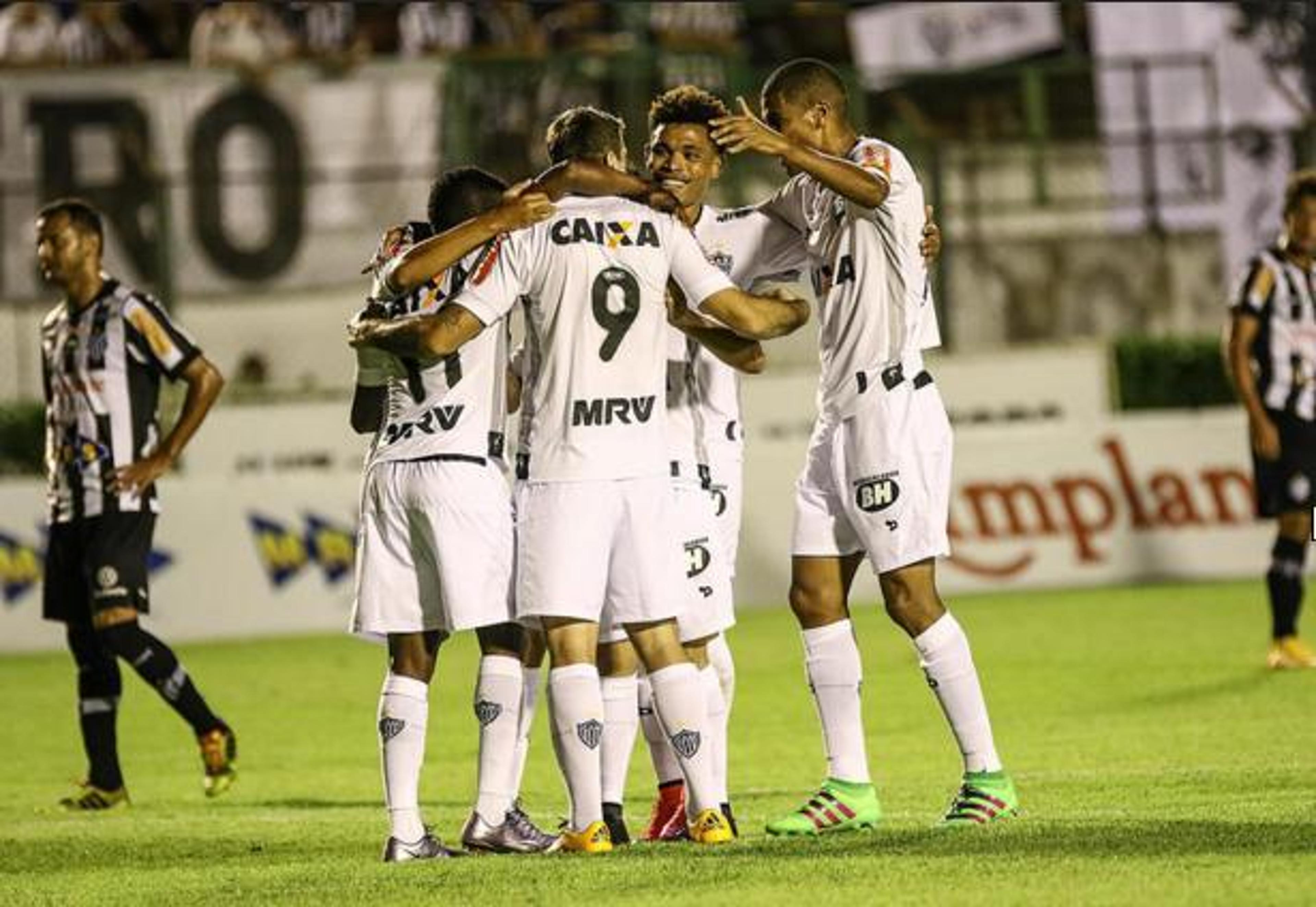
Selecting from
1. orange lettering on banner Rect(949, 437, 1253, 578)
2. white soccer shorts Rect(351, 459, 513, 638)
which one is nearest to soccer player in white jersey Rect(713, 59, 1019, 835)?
white soccer shorts Rect(351, 459, 513, 638)

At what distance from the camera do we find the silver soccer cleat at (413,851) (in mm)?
8023

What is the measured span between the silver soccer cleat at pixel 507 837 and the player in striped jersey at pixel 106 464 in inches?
99.0

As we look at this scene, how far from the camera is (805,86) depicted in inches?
334

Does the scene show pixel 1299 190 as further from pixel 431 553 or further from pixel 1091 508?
pixel 431 553

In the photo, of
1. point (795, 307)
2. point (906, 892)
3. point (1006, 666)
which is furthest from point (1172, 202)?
point (906, 892)

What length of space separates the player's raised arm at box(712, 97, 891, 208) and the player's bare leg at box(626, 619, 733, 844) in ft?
4.64

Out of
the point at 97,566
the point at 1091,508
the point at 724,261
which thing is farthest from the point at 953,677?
the point at 1091,508

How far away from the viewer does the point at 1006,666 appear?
1458 cm

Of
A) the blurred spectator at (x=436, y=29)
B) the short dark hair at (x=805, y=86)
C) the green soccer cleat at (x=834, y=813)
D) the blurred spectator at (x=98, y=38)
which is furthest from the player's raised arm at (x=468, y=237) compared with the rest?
the blurred spectator at (x=436, y=29)

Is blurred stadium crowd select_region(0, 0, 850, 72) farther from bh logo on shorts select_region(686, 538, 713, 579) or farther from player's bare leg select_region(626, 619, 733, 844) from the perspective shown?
player's bare leg select_region(626, 619, 733, 844)

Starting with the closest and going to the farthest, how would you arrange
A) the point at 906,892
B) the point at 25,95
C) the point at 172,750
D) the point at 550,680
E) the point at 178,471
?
the point at 906,892 < the point at 550,680 < the point at 172,750 < the point at 178,471 < the point at 25,95

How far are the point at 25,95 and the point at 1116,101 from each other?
344 inches

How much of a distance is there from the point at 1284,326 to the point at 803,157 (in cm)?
625

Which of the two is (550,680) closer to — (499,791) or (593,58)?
(499,791)
